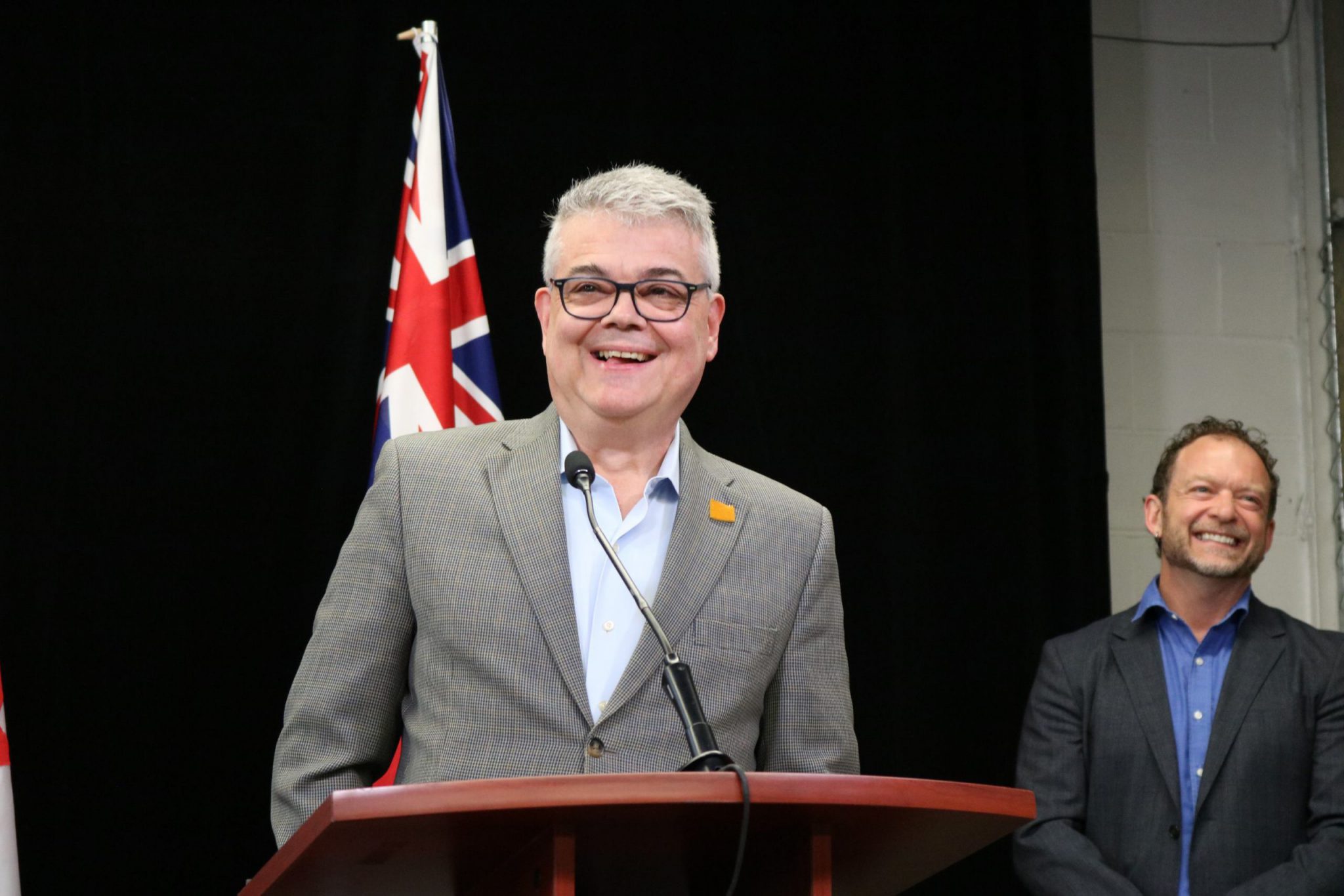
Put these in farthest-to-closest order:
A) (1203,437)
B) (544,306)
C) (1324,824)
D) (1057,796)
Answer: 1. (1203,437)
2. (1057,796)
3. (1324,824)
4. (544,306)

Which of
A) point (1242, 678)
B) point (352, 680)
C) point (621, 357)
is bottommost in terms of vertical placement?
point (1242, 678)

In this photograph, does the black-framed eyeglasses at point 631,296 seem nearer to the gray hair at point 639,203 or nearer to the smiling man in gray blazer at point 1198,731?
the gray hair at point 639,203

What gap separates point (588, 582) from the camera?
1.89 m

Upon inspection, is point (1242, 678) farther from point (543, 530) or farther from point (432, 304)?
point (543, 530)

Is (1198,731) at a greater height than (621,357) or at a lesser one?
lesser

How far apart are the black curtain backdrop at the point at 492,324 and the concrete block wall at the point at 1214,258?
1.26ft

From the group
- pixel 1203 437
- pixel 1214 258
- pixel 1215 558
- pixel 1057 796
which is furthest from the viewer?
pixel 1214 258

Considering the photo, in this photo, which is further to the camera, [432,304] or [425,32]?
[425,32]

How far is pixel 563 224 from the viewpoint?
1986 mm

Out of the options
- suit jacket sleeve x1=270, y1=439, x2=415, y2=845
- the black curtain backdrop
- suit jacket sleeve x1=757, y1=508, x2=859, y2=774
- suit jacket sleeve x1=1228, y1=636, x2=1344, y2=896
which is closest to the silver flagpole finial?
the black curtain backdrop

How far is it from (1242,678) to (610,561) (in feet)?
6.59

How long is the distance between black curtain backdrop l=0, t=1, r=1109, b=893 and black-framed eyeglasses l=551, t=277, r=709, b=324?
1654 mm

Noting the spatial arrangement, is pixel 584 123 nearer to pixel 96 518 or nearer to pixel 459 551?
pixel 96 518

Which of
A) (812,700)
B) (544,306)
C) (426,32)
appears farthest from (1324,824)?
(426,32)
